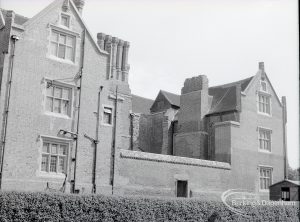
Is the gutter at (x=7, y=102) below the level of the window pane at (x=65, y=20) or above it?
below

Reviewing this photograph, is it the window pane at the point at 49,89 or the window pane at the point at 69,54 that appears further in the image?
the window pane at the point at 69,54

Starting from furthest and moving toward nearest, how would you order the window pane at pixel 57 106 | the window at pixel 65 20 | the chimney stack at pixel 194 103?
1. the chimney stack at pixel 194 103
2. the window at pixel 65 20
3. the window pane at pixel 57 106

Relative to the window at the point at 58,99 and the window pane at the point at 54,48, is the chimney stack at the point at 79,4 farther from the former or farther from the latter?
the window at the point at 58,99

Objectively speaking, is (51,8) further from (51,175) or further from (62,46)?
(51,175)

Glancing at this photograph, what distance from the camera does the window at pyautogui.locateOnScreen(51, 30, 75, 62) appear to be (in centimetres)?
2339

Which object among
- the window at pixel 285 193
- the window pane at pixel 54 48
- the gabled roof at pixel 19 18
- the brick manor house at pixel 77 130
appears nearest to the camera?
the brick manor house at pixel 77 130

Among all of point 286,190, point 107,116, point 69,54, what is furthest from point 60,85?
point 286,190

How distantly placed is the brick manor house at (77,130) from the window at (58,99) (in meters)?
0.06

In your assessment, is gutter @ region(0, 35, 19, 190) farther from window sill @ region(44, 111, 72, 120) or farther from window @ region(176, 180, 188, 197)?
window @ region(176, 180, 188, 197)

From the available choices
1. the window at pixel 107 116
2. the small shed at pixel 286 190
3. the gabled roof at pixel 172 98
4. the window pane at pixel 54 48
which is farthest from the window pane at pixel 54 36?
the gabled roof at pixel 172 98

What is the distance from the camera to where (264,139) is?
114 feet

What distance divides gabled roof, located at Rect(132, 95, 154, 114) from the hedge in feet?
80.0

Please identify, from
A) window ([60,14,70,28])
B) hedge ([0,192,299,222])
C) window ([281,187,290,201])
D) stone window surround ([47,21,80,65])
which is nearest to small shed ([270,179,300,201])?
window ([281,187,290,201])

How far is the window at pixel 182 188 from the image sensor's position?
27.3 m
